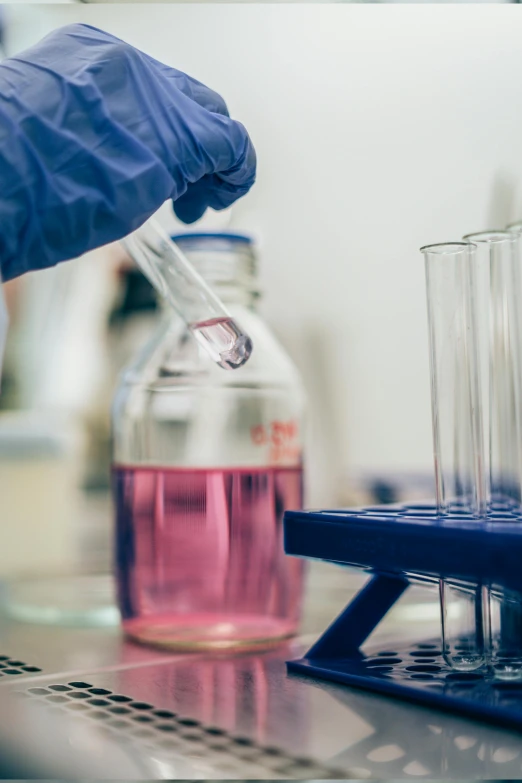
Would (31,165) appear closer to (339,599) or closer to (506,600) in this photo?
(506,600)

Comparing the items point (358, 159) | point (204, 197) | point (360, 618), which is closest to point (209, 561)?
point (360, 618)

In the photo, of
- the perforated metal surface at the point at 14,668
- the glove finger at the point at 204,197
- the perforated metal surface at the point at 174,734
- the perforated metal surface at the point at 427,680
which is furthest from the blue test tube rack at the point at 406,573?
the glove finger at the point at 204,197

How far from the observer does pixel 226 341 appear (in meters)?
0.80

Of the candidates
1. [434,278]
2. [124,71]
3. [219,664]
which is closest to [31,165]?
[124,71]

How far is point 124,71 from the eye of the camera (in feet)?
2.62

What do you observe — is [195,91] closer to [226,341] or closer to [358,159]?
[226,341]

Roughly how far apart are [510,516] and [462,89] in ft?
2.54

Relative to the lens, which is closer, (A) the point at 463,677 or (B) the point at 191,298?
(A) the point at 463,677

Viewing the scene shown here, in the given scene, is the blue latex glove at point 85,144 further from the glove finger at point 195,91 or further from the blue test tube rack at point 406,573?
the blue test tube rack at point 406,573

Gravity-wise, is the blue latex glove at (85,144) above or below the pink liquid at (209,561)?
above

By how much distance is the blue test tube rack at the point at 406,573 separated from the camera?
57 centimetres

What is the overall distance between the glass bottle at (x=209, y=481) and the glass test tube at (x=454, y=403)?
0.85ft

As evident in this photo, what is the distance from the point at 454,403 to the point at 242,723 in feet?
1.04

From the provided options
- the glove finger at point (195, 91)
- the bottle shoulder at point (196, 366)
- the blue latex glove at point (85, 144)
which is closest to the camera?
the blue latex glove at point (85, 144)
